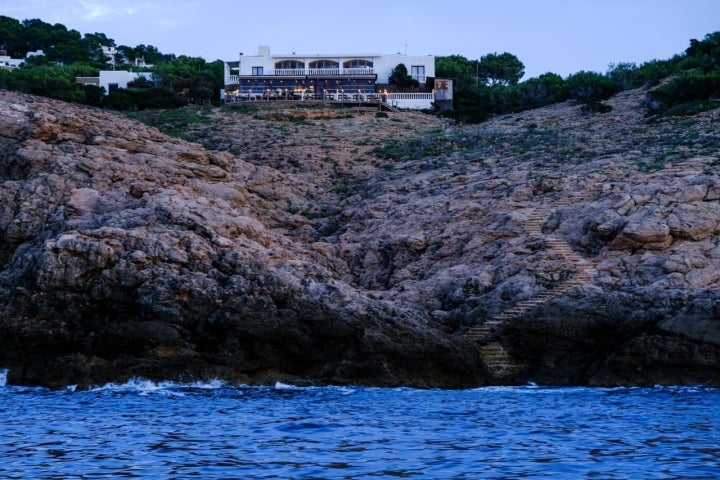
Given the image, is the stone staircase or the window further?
the window

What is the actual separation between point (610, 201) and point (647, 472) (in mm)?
18847

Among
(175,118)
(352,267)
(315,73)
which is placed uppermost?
(315,73)

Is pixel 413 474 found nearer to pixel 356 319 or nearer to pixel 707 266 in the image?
pixel 356 319

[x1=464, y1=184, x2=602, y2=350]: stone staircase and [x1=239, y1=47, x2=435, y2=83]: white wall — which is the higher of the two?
[x1=239, y1=47, x2=435, y2=83]: white wall

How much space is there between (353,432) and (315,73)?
189 feet

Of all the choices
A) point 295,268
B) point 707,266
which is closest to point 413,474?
point 295,268

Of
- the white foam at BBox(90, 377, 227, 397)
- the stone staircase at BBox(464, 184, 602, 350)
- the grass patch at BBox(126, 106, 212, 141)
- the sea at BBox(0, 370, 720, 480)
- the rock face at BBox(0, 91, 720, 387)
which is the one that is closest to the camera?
the sea at BBox(0, 370, 720, 480)

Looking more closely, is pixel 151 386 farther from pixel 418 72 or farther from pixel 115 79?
pixel 115 79

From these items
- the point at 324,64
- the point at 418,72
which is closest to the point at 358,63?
the point at 324,64

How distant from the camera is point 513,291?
97.6 feet

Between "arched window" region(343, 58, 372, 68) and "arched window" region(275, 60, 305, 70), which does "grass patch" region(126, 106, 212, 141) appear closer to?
"arched window" region(275, 60, 305, 70)

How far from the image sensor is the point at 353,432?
19.8 metres

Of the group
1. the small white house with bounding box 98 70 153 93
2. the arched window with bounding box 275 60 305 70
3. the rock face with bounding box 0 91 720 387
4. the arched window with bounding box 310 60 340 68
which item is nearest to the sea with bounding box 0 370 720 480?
the rock face with bounding box 0 91 720 387

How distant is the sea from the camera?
16.2 meters
